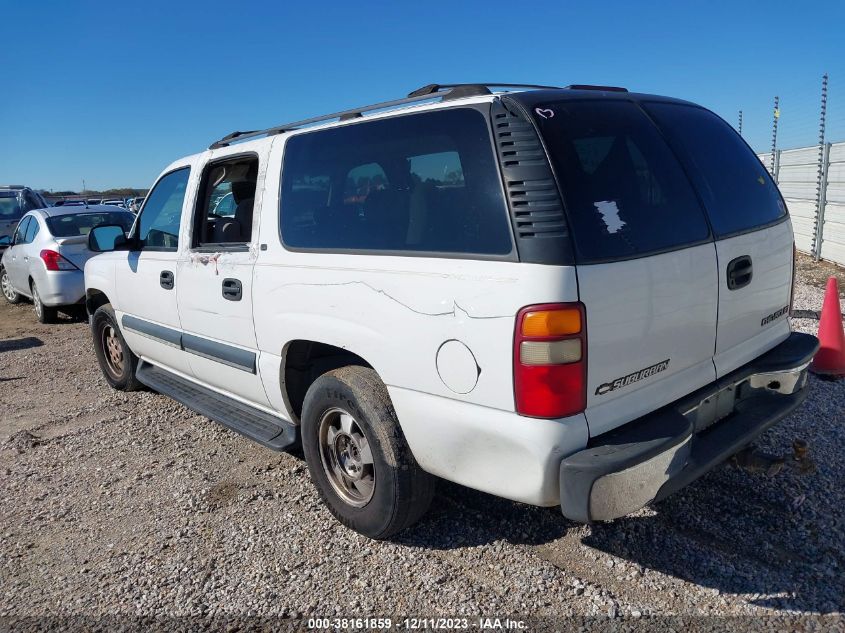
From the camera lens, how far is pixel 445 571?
2959mm

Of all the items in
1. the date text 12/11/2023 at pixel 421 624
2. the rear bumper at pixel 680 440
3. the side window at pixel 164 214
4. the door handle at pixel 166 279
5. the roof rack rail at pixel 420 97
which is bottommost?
the date text 12/11/2023 at pixel 421 624

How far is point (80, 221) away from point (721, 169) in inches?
354

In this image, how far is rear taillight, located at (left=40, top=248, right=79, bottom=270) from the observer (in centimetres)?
878

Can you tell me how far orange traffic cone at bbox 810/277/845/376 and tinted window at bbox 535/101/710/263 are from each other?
2823 millimetres

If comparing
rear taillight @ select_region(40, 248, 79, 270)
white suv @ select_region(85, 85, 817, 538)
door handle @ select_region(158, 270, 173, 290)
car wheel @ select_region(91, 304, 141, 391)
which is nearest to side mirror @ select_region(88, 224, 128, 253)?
car wheel @ select_region(91, 304, 141, 391)

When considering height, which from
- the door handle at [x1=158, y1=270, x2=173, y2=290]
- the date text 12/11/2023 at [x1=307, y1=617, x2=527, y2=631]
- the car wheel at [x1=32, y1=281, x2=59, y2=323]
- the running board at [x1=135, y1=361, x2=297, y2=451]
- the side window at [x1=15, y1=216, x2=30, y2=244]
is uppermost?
the side window at [x1=15, y1=216, x2=30, y2=244]

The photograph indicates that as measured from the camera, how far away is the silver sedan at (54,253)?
28.9ft

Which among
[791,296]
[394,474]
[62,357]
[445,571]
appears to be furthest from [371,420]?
[62,357]

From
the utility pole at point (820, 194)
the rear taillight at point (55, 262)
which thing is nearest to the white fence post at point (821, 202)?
the utility pole at point (820, 194)

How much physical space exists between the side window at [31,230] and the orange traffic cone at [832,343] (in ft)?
31.4

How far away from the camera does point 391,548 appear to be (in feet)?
10.4

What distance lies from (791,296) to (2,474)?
487cm

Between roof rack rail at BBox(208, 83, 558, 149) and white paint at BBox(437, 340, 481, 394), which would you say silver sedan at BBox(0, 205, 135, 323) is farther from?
white paint at BBox(437, 340, 481, 394)

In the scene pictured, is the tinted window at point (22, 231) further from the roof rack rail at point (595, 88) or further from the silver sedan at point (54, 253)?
the roof rack rail at point (595, 88)
